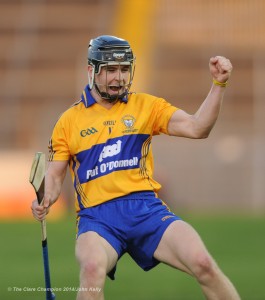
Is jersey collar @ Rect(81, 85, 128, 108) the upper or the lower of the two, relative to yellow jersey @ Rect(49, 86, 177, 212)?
upper

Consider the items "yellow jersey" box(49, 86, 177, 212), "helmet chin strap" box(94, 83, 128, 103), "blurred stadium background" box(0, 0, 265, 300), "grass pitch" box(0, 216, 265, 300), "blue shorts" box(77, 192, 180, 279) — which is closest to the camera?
"blue shorts" box(77, 192, 180, 279)

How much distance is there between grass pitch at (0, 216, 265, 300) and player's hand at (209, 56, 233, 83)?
8.88 feet

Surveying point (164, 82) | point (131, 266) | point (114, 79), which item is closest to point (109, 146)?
point (114, 79)

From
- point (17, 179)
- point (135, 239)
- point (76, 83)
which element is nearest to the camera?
point (135, 239)

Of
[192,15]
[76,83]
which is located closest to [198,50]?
[192,15]

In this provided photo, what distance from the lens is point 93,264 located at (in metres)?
5.45

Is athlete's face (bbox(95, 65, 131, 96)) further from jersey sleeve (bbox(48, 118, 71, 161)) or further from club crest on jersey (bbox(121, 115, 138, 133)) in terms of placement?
jersey sleeve (bbox(48, 118, 71, 161))

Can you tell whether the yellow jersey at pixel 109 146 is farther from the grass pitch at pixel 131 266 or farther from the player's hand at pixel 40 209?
the grass pitch at pixel 131 266

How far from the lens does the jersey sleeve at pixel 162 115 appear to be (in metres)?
6.12

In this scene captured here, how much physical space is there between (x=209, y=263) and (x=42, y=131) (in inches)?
627

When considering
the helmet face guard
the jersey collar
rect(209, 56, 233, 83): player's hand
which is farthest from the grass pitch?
rect(209, 56, 233, 83): player's hand

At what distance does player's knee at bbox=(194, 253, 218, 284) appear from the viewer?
18.0ft

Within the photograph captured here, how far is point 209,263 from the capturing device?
216 inches

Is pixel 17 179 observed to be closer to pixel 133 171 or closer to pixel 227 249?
pixel 227 249
